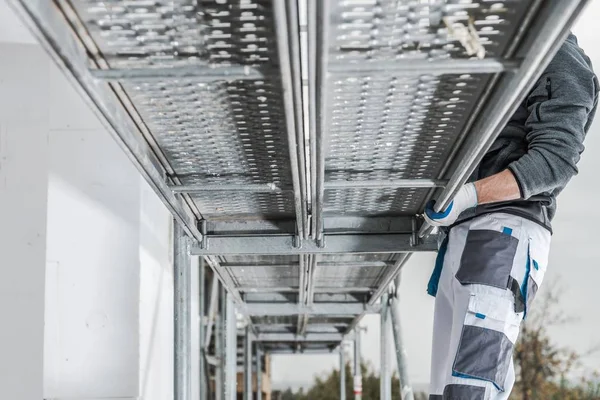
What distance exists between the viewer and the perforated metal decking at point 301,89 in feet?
3.26

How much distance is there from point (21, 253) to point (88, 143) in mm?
499

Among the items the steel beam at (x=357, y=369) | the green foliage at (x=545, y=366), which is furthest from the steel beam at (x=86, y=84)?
the green foliage at (x=545, y=366)

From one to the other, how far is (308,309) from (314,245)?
1708 mm

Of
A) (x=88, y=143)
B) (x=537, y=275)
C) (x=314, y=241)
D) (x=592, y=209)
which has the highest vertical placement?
(x=592, y=209)

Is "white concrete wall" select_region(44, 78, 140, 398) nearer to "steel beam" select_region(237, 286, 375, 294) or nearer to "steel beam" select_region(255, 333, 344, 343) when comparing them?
"steel beam" select_region(237, 286, 375, 294)

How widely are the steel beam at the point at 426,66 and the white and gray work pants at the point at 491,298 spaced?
2.24ft

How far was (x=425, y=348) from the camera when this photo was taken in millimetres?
9820

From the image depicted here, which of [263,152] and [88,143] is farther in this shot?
[88,143]

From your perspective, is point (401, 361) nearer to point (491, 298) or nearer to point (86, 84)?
point (491, 298)

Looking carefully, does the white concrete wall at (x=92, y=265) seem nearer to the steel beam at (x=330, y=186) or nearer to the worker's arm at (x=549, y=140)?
the steel beam at (x=330, y=186)

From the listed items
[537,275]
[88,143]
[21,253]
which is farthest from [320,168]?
[88,143]

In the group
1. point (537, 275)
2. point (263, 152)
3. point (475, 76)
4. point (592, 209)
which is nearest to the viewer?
point (475, 76)

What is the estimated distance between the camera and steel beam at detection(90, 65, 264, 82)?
3.61 ft

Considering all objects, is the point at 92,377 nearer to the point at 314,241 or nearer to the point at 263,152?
the point at 314,241
